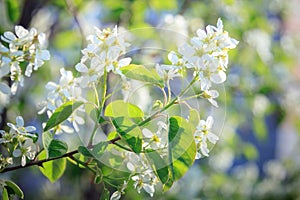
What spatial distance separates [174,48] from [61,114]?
475mm

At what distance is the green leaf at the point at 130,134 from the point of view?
0.59m

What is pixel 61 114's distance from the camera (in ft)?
2.12

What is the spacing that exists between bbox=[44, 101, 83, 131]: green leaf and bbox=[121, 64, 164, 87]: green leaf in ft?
0.21

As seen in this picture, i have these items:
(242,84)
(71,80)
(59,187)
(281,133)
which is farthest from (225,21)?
(281,133)

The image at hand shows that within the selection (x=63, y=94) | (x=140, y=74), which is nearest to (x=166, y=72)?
(x=140, y=74)

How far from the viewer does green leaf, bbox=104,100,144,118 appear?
0.62 meters

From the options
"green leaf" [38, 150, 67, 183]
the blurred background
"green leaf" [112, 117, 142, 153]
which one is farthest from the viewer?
the blurred background

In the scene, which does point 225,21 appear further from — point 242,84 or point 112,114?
point 112,114

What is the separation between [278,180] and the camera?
2.75 metres

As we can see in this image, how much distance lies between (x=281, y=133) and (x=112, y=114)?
4569 millimetres

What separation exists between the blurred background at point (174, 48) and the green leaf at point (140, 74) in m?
0.23

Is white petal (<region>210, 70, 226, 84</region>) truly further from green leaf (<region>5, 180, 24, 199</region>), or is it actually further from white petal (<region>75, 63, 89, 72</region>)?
green leaf (<region>5, 180, 24, 199</region>)

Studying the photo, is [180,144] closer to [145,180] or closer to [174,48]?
[145,180]

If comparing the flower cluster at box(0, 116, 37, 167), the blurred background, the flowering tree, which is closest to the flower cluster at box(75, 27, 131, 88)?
the flowering tree
